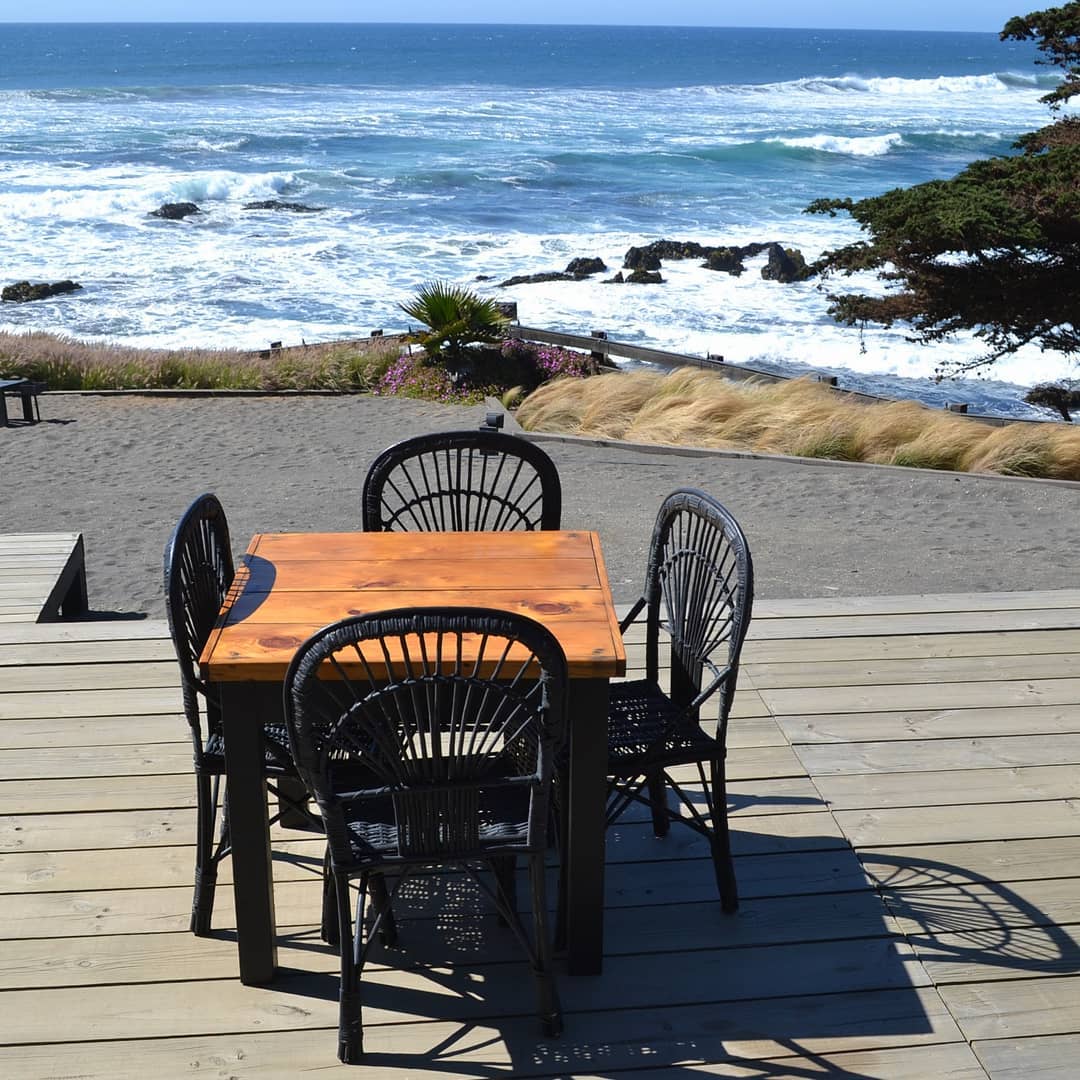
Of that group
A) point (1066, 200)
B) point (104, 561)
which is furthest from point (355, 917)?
point (1066, 200)

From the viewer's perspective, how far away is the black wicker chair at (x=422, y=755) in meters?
2.01

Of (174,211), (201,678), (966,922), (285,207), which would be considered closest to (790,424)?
(966,922)

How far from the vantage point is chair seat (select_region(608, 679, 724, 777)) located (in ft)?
8.24

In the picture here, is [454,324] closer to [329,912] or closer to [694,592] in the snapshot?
[694,592]

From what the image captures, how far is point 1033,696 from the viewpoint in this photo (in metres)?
3.62

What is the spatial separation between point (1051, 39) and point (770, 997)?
10903 millimetres

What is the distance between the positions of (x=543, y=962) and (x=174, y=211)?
28.7 meters

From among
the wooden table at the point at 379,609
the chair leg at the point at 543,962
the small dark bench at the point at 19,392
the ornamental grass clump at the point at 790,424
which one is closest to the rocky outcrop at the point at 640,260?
the ornamental grass clump at the point at 790,424

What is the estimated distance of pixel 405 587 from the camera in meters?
2.64

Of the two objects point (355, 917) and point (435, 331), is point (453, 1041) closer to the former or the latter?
point (355, 917)

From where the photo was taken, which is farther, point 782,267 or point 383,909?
point 782,267

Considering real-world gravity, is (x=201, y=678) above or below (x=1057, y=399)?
above

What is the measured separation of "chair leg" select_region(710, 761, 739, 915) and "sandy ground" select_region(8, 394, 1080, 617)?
2.95 metres

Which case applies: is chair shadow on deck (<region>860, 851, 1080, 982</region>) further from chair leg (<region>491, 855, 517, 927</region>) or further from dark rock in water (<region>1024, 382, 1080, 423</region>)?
dark rock in water (<region>1024, 382, 1080, 423</region>)
